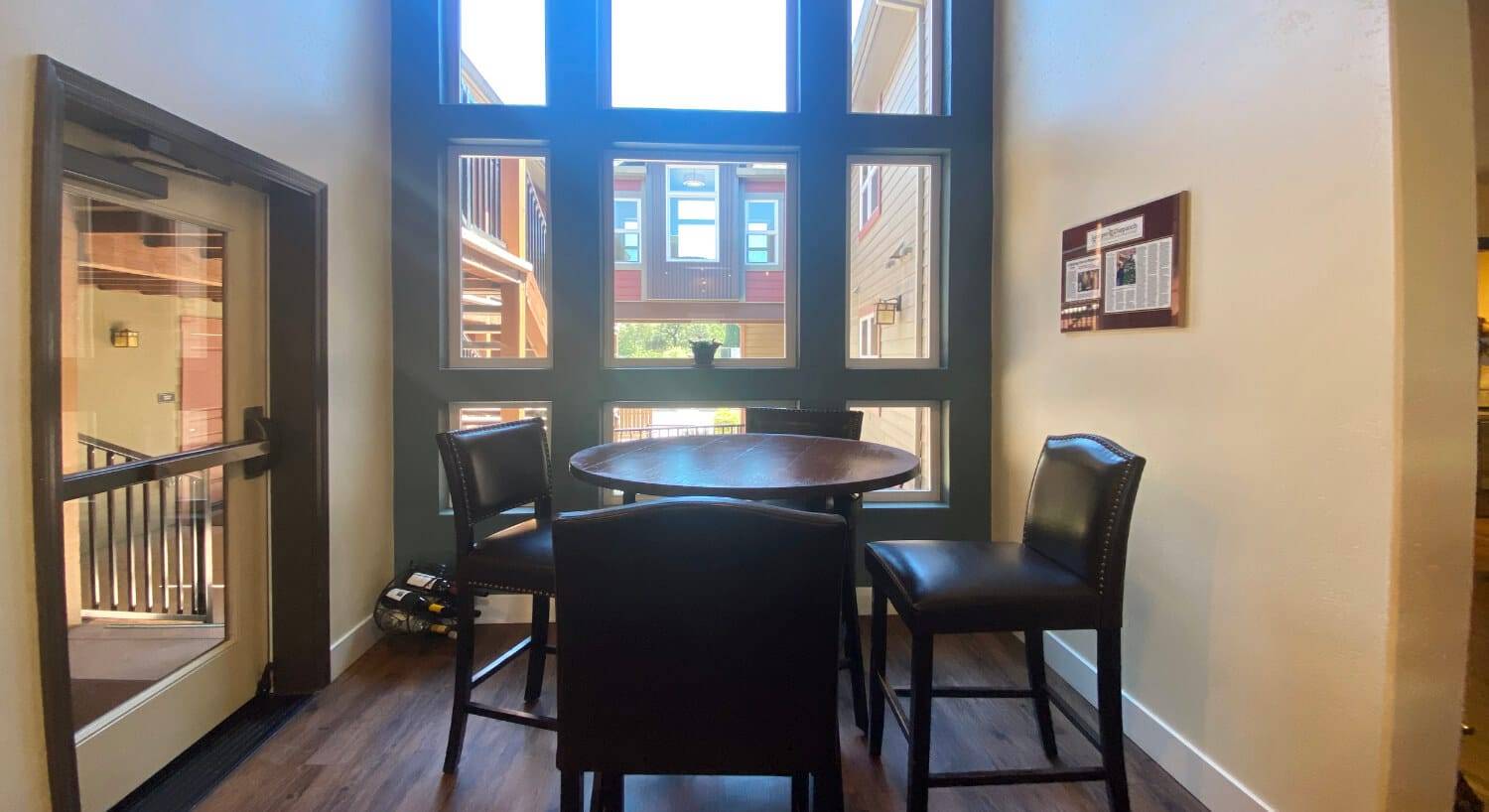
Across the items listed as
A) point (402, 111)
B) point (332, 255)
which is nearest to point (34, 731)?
point (332, 255)

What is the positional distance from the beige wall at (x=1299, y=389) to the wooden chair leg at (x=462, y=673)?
6.85 ft

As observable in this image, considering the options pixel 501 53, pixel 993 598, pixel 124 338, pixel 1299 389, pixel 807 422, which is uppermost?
pixel 501 53

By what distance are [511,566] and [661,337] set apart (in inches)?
60.0

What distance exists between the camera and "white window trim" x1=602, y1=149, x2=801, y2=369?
2939 millimetres

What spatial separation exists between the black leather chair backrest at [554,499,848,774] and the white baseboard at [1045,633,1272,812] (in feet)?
Answer: 4.29

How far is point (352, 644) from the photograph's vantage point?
2488mm

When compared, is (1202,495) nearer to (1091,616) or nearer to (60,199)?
(1091,616)

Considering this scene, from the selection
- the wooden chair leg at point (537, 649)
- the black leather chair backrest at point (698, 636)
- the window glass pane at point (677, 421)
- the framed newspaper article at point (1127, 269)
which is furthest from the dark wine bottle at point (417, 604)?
the framed newspaper article at point (1127, 269)

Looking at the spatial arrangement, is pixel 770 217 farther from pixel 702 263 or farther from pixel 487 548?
pixel 487 548

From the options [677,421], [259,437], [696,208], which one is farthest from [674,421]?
[259,437]

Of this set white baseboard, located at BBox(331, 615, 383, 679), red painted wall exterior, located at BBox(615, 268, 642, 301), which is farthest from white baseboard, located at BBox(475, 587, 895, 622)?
red painted wall exterior, located at BBox(615, 268, 642, 301)

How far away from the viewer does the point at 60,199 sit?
1329 millimetres

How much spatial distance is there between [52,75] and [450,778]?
1.93 meters

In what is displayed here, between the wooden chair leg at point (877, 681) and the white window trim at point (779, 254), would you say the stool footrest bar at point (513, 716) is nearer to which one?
the wooden chair leg at point (877, 681)
